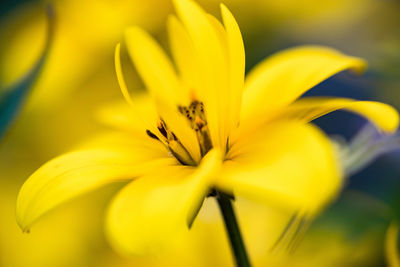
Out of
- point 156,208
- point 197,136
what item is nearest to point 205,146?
point 197,136

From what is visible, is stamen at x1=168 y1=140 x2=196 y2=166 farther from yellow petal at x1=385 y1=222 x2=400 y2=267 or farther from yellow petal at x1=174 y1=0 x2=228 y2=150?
yellow petal at x1=385 y1=222 x2=400 y2=267

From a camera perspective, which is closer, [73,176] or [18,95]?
[73,176]

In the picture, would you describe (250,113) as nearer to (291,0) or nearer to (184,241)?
(184,241)

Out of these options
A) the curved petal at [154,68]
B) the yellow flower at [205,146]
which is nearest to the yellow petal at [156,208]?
the yellow flower at [205,146]

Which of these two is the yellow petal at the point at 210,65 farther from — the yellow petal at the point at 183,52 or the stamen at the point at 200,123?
the yellow petal at the point at 183,52

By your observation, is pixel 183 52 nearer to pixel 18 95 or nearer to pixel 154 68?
pixel 154 68

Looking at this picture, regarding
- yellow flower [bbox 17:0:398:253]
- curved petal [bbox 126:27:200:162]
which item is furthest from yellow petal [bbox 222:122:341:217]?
curved petal [bbox 126:27:200:162]
